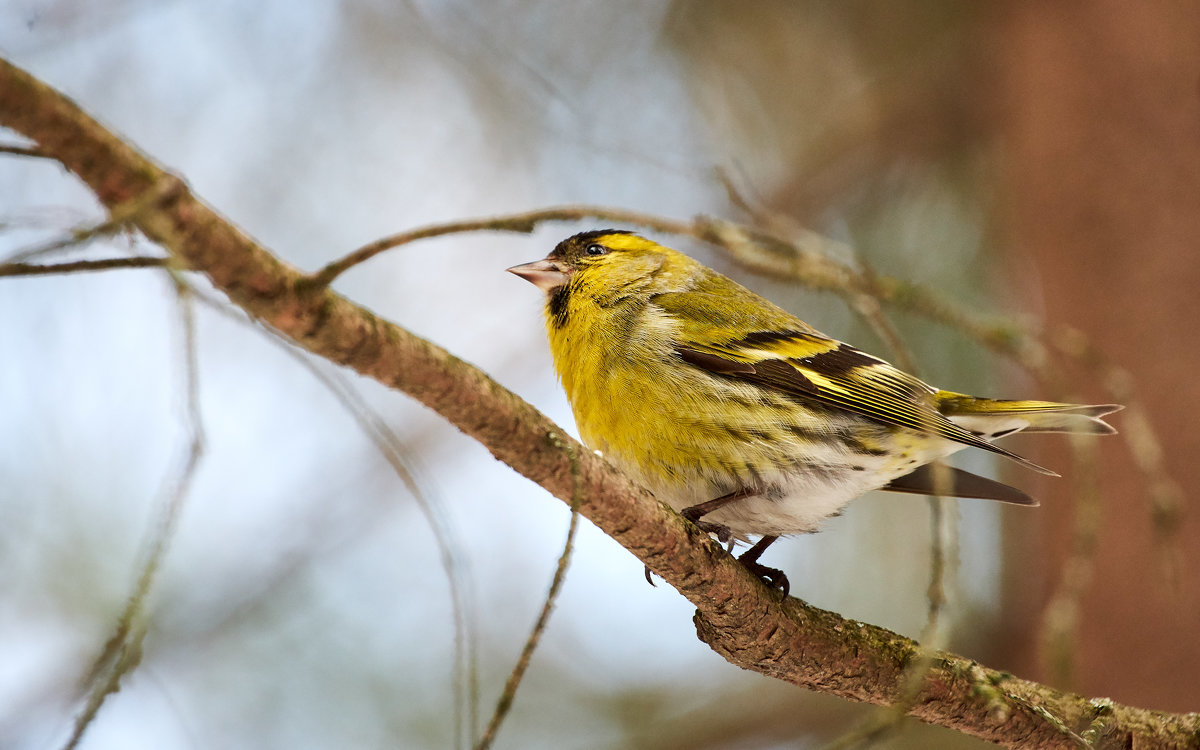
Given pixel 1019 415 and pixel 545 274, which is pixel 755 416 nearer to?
pixel 1019 415

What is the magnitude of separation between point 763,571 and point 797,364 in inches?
26.5

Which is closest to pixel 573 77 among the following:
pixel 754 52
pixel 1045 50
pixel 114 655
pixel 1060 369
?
pixel 754 52

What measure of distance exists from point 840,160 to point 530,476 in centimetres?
411

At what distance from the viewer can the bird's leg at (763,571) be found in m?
2.56

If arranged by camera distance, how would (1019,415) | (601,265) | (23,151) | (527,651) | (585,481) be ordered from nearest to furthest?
(23,151), (527,651), (585,481), (1019,415), (601,265)

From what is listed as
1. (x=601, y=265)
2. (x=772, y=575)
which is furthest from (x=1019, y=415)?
(x=601, y=265)

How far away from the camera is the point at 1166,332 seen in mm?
4348

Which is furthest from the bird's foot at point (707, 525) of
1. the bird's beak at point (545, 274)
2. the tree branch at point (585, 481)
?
the bird's beak at point (545, 274)

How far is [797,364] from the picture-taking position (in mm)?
3000

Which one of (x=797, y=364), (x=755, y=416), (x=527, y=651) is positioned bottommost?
(x=527, y=651)

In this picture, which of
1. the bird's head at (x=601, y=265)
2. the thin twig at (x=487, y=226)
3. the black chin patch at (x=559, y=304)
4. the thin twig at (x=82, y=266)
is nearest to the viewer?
the thin twig at (x=82, y=266)

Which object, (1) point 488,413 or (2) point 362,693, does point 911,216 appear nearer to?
(2) point 362,693

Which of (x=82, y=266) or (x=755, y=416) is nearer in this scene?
(x=82, y=266)

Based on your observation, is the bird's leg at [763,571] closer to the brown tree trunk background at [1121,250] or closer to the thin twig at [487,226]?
the thin twig at [487,226]
